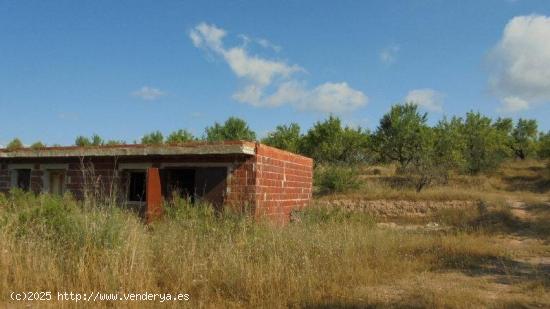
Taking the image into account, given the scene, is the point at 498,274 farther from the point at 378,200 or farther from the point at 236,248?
the point at 378,200

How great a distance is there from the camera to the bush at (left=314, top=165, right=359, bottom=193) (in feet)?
65.6

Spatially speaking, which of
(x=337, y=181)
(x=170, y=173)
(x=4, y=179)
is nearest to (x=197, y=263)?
(x=170, y=173)

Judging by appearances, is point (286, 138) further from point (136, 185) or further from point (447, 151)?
point (136, 185)

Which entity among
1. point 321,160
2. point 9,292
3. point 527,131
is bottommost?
point 9,292

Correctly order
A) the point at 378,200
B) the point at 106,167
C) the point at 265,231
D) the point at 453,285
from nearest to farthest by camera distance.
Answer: the point at 453,285 < the point at 265,231 < the point at 106,167 < the point at 378,200

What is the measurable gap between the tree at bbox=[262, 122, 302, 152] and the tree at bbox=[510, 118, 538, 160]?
73.7 feet

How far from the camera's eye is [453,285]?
627 centimetres

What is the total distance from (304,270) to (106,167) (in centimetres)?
751

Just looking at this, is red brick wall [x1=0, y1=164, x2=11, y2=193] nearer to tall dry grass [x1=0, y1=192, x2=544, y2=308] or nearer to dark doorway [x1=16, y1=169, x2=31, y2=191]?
dark doorway [x1=16, y1=169, x2=31, y2=191]

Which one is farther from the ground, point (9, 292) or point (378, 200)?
point (378, 200)

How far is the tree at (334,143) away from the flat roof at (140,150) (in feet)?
65.0

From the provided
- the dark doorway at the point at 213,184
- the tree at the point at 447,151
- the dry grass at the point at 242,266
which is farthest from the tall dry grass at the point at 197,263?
the tree at the point at 447,151

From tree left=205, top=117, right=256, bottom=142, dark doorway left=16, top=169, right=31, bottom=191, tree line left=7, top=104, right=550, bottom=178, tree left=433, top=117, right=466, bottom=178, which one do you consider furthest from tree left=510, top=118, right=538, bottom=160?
dark doorway left=16, top=169, right=31, bottom=191

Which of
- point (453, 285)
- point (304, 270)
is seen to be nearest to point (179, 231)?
point (304, 270)
